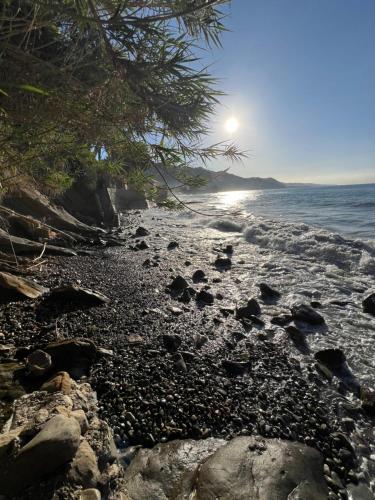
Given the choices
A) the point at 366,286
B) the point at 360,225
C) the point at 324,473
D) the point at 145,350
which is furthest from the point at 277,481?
the point at 360,225

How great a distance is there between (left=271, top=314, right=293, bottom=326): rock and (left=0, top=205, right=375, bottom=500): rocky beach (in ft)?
0.07

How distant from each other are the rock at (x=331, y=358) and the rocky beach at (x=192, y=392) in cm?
2

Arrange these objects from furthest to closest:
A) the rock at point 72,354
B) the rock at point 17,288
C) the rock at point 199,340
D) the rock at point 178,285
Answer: the rock at point 178,285 → the rock at point 17,288 → the rock at point 199,340 → the rock at point 72,354

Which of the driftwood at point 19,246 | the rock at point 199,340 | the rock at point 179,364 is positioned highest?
the driftwood at point 19,246

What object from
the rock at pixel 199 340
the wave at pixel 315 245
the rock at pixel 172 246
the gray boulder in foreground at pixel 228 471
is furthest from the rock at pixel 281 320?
the rock at pixel 172 246

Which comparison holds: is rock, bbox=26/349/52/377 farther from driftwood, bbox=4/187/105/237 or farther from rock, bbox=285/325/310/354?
driftwood, bbox=4/187/105/237

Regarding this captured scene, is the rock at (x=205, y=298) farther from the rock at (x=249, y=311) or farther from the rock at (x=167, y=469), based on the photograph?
the rock at (x=167, y=469)

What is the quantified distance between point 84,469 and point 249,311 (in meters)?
4.73

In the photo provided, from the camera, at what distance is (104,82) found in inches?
169

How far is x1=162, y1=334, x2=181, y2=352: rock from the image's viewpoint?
465 centimetres

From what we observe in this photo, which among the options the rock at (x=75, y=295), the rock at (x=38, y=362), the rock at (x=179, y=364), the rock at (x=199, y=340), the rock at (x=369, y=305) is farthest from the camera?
the rock at (x=369, y=305)

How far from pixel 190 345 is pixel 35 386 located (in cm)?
231

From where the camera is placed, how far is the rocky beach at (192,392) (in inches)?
99.7

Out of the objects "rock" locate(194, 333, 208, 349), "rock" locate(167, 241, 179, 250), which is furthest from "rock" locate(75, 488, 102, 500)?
"rock" locate(167, 241, 179, 250)
